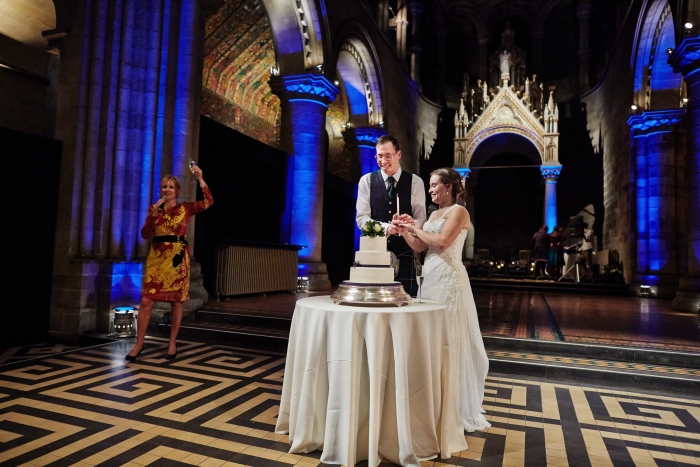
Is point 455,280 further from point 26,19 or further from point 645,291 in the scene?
point 645,291

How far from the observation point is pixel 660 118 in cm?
1052

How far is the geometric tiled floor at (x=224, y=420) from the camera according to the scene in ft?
7.89

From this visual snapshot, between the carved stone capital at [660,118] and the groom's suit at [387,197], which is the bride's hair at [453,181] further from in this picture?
the carved stone capital at [660,118]

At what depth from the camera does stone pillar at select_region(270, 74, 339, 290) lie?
391 inches

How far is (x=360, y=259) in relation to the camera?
8.20 feet

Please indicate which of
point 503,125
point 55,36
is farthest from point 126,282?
point 503,125

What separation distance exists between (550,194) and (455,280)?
50.4 feet

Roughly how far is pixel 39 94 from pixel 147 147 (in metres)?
4.59

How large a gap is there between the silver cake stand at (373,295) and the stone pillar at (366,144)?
38.5 ft

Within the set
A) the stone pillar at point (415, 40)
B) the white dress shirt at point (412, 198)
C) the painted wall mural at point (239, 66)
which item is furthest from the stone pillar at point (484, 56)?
the white dress shirt at point (412, 198)

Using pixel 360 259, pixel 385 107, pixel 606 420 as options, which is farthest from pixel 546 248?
pixel 360 259

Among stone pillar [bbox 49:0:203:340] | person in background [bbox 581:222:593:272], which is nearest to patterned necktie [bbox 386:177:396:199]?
stone pillar [bbox 49:0:203:340]

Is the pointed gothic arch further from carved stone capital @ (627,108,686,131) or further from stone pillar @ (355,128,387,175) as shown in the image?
stone pillar @ (355,128,387,175)

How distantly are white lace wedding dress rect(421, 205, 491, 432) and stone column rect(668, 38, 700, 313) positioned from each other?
597 cm
